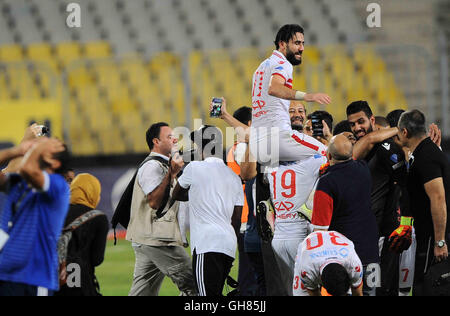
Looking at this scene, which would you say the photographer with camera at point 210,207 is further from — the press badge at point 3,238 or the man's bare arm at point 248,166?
the press badge at point 3,238

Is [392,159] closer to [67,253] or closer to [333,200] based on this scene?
[333,200]

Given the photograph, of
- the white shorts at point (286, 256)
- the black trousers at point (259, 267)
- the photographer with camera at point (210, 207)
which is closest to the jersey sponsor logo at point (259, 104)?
the photographer with camera at point (210, 207)

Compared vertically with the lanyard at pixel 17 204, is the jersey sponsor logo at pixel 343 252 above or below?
below

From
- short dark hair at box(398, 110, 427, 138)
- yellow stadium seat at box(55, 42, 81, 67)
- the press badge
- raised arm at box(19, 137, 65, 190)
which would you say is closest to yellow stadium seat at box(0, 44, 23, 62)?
yellow stadium seat at box(55, 42, 81, 67)

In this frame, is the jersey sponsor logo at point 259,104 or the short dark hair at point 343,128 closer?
the jersey sponsor logo at point 259,104

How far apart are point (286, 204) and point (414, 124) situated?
1446mm

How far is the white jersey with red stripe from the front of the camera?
6.90 meters

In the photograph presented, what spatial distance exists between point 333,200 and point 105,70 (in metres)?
13.0

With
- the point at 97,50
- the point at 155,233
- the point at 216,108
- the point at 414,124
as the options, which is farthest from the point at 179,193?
the point at 97,50

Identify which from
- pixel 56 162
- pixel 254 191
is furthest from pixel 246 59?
pixel 56 162

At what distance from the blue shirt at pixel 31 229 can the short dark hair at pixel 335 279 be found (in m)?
2.24

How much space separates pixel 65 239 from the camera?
7199mm

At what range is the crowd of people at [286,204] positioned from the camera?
7.21 m

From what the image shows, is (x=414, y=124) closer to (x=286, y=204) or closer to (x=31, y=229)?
(x=286, y=204)
